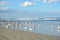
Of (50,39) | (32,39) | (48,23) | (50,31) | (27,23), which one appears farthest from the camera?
(48,23)

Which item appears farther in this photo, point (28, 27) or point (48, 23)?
point (48, 23)

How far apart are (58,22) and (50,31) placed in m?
1.93

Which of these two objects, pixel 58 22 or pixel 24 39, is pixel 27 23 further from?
pixel 24 39

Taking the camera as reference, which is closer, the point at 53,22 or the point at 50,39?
the point at 50,39

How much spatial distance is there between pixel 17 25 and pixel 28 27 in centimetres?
82

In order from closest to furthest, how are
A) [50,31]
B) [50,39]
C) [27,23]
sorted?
[50,39], [50,31], [27,23]

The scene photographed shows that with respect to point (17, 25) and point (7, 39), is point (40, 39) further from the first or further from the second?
point (17, 25)

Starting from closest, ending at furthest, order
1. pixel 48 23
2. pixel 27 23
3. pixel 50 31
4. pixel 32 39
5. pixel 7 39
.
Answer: pixel 7 39 → pixel 32 39 → pixel 50 31 → pixel 27 23 → pixel 48 23

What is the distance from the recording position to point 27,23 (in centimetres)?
1412

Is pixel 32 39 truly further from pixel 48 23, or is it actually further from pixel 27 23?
pixel 48 23

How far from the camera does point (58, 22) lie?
13734 mm

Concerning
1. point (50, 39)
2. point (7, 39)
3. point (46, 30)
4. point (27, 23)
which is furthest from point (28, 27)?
point (7, 39)

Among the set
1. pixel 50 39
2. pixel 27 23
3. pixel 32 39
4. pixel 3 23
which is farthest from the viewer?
pixel 27 23

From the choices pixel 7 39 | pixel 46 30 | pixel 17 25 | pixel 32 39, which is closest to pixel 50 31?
pixel 46 30
